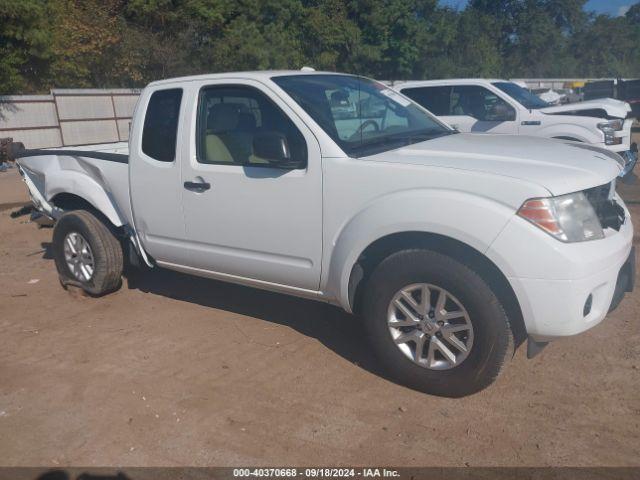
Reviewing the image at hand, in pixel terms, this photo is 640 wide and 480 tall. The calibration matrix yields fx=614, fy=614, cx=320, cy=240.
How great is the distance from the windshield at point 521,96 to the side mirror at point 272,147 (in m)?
7.70

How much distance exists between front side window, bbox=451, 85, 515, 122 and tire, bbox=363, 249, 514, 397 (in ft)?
24.9

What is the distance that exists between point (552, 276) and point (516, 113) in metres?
7.88

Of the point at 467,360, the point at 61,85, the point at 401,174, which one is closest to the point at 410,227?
the point at 401,174

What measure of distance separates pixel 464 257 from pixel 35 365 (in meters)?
3.11

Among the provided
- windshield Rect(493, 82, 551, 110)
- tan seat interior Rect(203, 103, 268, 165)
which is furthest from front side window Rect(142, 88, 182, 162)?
windshield Rect(493, 82, 551, 110)

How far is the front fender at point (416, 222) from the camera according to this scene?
3.26 metres

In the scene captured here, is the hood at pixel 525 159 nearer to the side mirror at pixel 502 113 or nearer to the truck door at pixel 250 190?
the truck door at pixel 250 190

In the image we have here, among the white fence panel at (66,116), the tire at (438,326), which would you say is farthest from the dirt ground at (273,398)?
the white fence panel at (66,116)

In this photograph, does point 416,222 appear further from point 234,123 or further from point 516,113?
point 516,113

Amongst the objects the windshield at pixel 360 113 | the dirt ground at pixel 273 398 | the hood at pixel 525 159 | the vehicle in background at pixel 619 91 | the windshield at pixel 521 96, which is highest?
the windshield at pixel 360 113

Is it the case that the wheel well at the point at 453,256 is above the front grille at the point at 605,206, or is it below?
below

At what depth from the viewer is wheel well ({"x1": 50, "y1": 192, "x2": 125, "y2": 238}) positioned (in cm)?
559

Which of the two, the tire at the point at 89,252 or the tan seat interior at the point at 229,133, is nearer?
the tan seat interior at the point at 229,133

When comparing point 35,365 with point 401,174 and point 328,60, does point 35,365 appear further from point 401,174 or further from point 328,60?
point 328,60
